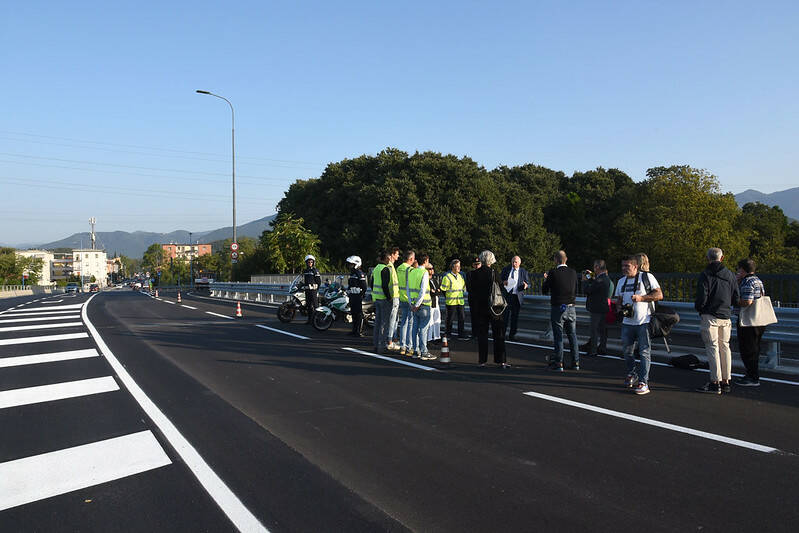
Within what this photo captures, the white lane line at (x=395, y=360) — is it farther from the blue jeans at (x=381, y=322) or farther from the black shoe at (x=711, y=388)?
the black shoe at (x=711, y=388)

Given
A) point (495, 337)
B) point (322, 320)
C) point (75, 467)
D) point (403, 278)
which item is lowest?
point (75, 467)

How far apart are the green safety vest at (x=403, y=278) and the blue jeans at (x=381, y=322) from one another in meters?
0.35

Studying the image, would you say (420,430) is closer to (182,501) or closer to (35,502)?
(182,501)

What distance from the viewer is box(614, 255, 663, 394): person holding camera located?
7.18 meters

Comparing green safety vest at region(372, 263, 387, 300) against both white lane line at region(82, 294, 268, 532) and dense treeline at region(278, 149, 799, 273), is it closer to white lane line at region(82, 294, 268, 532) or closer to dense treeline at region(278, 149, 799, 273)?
white lane line at region(82, 294, 268, 532)

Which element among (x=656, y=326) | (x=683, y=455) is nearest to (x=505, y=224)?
(x=656, y=326)

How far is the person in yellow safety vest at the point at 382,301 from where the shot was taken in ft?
35.4

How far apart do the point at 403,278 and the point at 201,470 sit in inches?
262

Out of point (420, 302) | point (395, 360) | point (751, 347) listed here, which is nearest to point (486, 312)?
point (420, 302)

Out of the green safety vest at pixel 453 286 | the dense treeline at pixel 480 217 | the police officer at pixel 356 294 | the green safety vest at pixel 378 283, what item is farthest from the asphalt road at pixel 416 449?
the dense treeline at pixel 480 217

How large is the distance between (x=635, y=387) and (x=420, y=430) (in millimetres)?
3403

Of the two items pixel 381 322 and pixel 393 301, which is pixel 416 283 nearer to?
pixel 393 301

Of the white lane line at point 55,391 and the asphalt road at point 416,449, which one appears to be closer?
the asphalt road at point 416,449

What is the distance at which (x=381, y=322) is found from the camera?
11078mm
